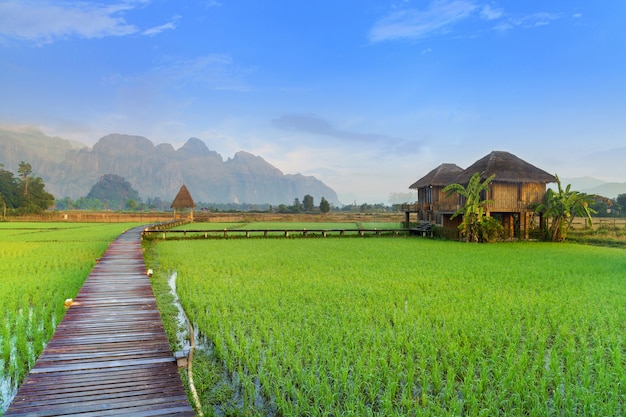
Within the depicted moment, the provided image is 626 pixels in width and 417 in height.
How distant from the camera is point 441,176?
29031 millimetres

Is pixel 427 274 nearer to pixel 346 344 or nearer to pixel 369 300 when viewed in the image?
pixel 369 300

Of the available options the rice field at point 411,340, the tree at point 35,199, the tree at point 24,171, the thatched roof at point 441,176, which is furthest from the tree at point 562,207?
the tree at point 24,171

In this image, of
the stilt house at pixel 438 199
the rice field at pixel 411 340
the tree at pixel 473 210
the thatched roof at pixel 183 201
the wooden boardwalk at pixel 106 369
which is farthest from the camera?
the thatched roof at pixel 183 201

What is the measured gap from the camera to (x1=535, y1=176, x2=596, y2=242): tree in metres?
22.5

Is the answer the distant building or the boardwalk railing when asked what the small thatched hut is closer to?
the boardwalk railing

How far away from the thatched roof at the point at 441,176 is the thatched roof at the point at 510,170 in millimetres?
2703

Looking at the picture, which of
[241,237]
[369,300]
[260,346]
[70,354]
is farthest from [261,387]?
[241,237]

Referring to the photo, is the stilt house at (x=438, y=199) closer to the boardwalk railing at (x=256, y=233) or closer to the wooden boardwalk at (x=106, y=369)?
the boardwalk railing at (x=256, y=233)

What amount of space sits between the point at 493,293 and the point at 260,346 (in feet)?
19.9

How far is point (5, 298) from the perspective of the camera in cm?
798

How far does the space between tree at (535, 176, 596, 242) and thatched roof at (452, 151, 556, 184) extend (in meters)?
1.11

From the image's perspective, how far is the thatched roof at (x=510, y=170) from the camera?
24.0 metres

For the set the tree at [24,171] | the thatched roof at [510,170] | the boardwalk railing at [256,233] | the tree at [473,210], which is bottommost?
the boardwalk railing at [256,233]

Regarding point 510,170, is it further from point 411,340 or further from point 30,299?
point 30,299
